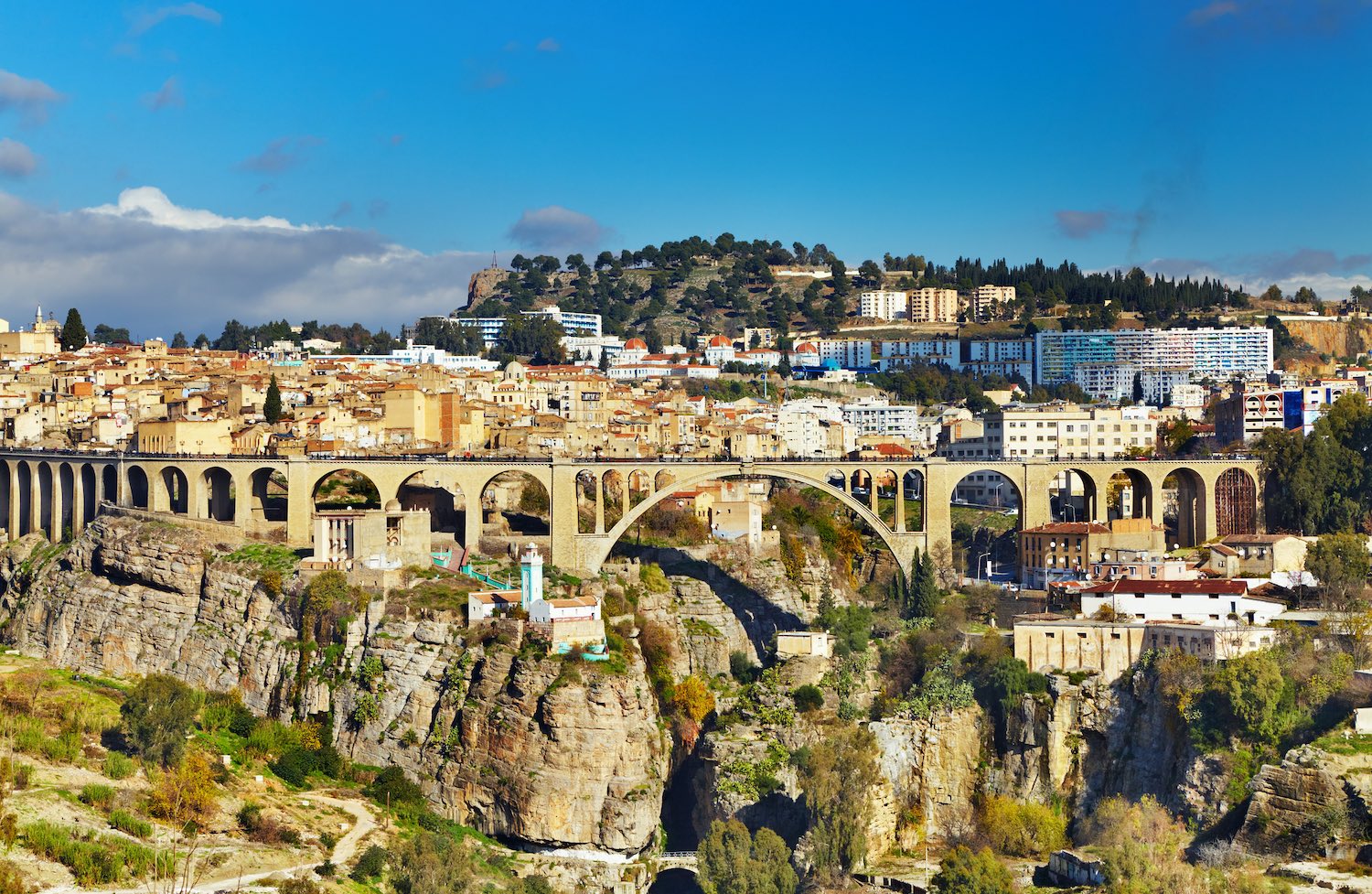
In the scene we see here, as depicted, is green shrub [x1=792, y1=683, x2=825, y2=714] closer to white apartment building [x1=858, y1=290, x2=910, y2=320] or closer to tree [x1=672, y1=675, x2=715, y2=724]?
tree [x1=672, y1=675, x2=715, y2=724]

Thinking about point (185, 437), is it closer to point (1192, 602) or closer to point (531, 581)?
point (531, 581)

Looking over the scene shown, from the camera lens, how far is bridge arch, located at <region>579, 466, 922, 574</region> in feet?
207

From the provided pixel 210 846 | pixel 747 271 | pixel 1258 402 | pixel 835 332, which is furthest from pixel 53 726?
pixel 747 271

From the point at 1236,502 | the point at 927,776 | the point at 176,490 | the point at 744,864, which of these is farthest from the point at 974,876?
the point at 176,490

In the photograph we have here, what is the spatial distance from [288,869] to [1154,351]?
96.6 m

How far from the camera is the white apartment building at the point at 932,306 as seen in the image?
14962 centimetres

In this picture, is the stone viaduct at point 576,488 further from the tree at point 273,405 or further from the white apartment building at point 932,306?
the white apartment building at point 932,306

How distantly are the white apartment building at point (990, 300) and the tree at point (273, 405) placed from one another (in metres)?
78.8

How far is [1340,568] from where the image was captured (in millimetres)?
53969

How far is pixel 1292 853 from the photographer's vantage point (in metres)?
41.7

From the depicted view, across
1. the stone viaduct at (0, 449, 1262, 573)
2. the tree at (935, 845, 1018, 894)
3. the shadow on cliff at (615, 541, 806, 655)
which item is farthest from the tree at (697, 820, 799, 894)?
the shadow on cliff at (615, 541, 806, 655)

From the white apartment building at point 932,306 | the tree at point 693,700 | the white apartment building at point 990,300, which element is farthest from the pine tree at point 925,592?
the white apartment building at point 932,306

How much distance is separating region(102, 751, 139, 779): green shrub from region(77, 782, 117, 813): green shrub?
4.52 ft

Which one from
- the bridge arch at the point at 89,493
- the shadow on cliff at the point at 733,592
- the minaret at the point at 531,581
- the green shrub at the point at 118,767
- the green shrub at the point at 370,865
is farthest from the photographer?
the bridge arch at the point at 89,493
